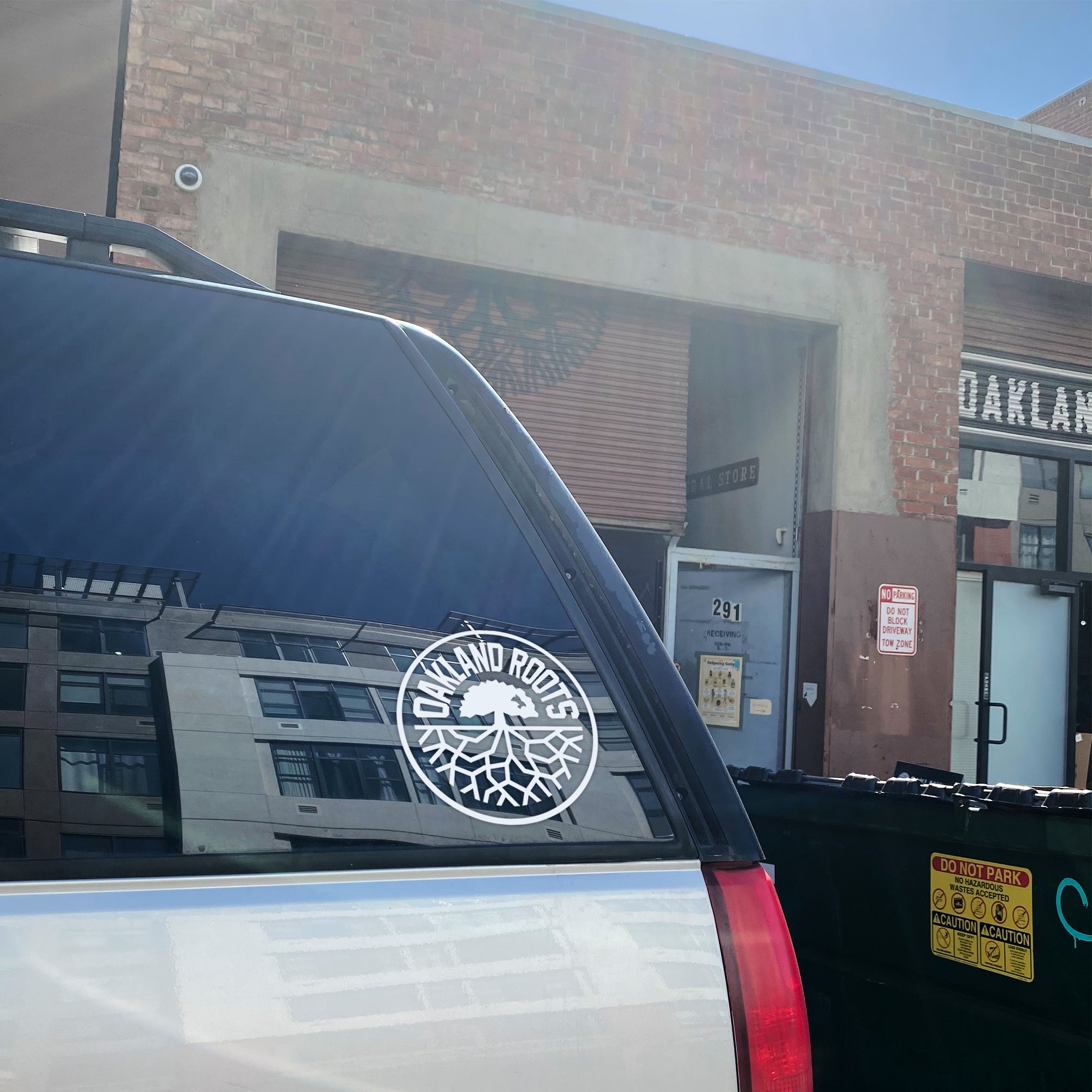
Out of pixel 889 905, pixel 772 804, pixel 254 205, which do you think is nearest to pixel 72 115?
pixel 254 205

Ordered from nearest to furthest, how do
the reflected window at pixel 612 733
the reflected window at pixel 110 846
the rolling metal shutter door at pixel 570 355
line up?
the reflected window at pixel 110 846
the reflected window at pixel 612 733
the rolling metal shutter door at pixel 570 355

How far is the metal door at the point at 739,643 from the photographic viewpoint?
8.17 m

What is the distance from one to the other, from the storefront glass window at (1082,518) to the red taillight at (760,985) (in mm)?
9079

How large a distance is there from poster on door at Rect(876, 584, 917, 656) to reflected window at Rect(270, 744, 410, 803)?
7.18m

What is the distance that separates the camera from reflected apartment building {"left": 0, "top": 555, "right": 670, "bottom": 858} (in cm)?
118

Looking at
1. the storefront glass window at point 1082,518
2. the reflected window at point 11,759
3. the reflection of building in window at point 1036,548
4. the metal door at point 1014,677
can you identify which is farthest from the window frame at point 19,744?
the storefront glass window at point 1082,518

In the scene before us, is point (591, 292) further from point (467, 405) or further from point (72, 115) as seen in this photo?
point (467, 405)

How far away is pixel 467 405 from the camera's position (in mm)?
1574

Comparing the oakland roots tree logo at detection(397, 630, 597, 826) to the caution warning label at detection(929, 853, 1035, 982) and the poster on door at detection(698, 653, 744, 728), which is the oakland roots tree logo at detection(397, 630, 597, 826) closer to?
the caution warning label at detection(929, 853, 1035, 982)

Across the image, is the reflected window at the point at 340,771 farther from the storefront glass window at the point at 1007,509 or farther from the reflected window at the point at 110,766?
the storefront glass window at the point at 1007,509

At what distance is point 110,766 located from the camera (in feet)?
3.94

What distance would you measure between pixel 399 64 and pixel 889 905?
20.0 feet

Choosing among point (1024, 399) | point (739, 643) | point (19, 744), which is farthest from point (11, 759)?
point (1024, 399)

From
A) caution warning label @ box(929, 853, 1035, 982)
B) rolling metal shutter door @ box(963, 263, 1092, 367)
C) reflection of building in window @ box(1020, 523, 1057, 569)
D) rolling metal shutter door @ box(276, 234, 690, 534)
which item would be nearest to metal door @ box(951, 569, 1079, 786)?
reflection of building in window @ box(1020, 523, 1057, 569)
